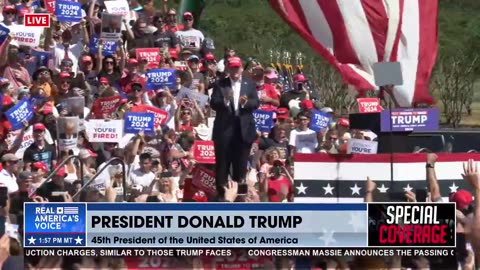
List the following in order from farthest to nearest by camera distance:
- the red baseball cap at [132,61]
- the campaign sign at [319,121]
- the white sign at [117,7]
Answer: the white sign at [117,7], the red baseball cap at [132,61], the campaign sign at [319,121]

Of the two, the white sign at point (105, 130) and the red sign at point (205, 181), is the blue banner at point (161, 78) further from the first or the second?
A: the red sign at point (205, 181)

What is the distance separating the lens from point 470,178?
1313 centimetres

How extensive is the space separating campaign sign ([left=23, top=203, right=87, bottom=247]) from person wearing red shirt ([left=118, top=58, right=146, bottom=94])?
6.27 metres

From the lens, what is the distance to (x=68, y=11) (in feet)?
68.0

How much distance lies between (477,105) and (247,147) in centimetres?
2542

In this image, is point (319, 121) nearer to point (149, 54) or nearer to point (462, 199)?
point (149, 54)

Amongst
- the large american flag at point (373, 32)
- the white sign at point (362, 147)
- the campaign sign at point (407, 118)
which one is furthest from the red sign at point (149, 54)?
the campaign sign at point (407, 118)

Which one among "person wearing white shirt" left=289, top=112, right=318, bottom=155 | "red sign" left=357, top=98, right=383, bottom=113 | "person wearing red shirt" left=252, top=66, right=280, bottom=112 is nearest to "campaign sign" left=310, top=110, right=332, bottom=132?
"person wearing white shirt" left=289, top=112, right=318, bottom=155

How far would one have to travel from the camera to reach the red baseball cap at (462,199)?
523 inches

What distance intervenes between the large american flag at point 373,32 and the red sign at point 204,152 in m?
1.62

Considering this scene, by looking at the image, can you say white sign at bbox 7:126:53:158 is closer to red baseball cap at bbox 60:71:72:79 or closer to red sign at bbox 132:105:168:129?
red sign at bbox 132:105:168:129

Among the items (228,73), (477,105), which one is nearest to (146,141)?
(228,73)

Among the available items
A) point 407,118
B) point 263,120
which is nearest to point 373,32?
point 407,118

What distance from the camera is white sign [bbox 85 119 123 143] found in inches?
680
